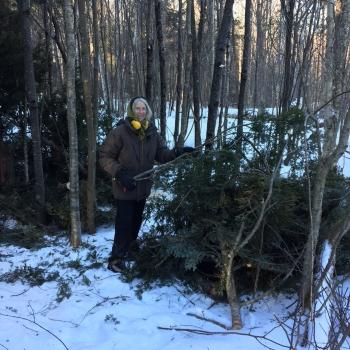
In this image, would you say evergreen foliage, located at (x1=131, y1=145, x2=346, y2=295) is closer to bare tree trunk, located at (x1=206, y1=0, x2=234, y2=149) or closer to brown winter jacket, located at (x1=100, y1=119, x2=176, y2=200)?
brown winter jacket, located at (x1=100, y1=119, x2=176, y2=200)

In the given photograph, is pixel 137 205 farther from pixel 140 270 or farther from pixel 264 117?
pixel 264 117

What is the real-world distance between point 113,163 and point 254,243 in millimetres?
1711

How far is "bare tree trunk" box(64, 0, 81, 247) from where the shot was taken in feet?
15.6

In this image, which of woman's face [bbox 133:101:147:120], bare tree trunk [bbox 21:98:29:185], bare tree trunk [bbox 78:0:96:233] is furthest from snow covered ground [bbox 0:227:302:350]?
bare tree trunk [bbox 21:98:29:185]

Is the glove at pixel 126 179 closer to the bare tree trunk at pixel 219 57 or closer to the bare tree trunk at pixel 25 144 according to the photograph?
the bare tree trunk at pixel 219 57

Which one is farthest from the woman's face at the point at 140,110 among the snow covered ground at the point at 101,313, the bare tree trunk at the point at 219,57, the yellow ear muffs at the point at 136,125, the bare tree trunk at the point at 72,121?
the snow covered ground at the point at 101,313

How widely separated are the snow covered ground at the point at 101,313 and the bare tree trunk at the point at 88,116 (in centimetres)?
95

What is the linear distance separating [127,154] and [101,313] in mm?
1676

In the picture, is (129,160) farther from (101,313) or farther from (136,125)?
(101,313)

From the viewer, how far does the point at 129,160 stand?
4512mm

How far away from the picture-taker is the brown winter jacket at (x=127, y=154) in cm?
448

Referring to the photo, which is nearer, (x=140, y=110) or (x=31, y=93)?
(x=140, y=110)

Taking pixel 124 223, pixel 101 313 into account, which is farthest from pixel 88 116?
pixel 101 313

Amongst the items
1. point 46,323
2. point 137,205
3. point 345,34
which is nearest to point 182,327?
point 46,323
